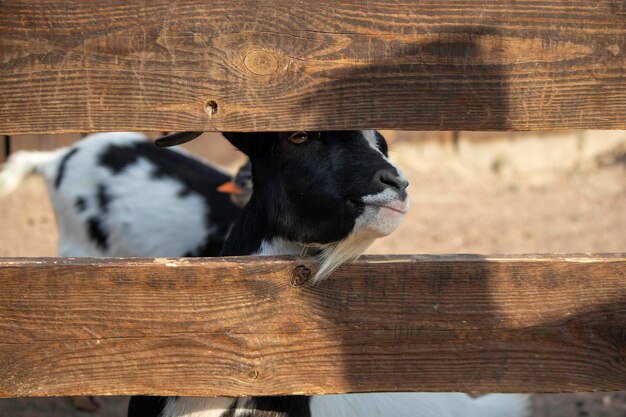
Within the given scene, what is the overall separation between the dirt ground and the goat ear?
3.74m

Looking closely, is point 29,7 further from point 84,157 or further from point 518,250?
point 518,250

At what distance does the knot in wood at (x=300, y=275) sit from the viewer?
2047mm

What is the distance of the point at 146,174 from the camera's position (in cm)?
518

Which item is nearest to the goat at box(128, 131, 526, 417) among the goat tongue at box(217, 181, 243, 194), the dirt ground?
the goat tongue at box(217, 181, 243, 194)

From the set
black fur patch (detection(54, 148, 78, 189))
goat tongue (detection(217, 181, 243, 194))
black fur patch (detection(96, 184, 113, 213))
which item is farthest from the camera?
black fur patch (detection(54, 148, 78, 189))

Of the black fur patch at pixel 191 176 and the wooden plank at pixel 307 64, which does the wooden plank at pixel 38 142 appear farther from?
the wooden plank at pixel 307 64

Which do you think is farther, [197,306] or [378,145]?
[378,145]

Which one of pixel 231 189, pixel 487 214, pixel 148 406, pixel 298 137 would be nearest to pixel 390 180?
pixel 298 137

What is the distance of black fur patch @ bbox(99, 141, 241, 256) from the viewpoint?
4941mm

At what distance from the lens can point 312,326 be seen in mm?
2066

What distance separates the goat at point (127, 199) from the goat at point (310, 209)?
7.24 feet

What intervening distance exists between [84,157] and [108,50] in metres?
3.36

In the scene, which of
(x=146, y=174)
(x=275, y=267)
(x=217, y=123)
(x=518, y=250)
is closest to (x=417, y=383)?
(x=275, y=267)

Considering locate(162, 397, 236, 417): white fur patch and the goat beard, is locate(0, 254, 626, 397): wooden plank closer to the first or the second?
the goat beard
